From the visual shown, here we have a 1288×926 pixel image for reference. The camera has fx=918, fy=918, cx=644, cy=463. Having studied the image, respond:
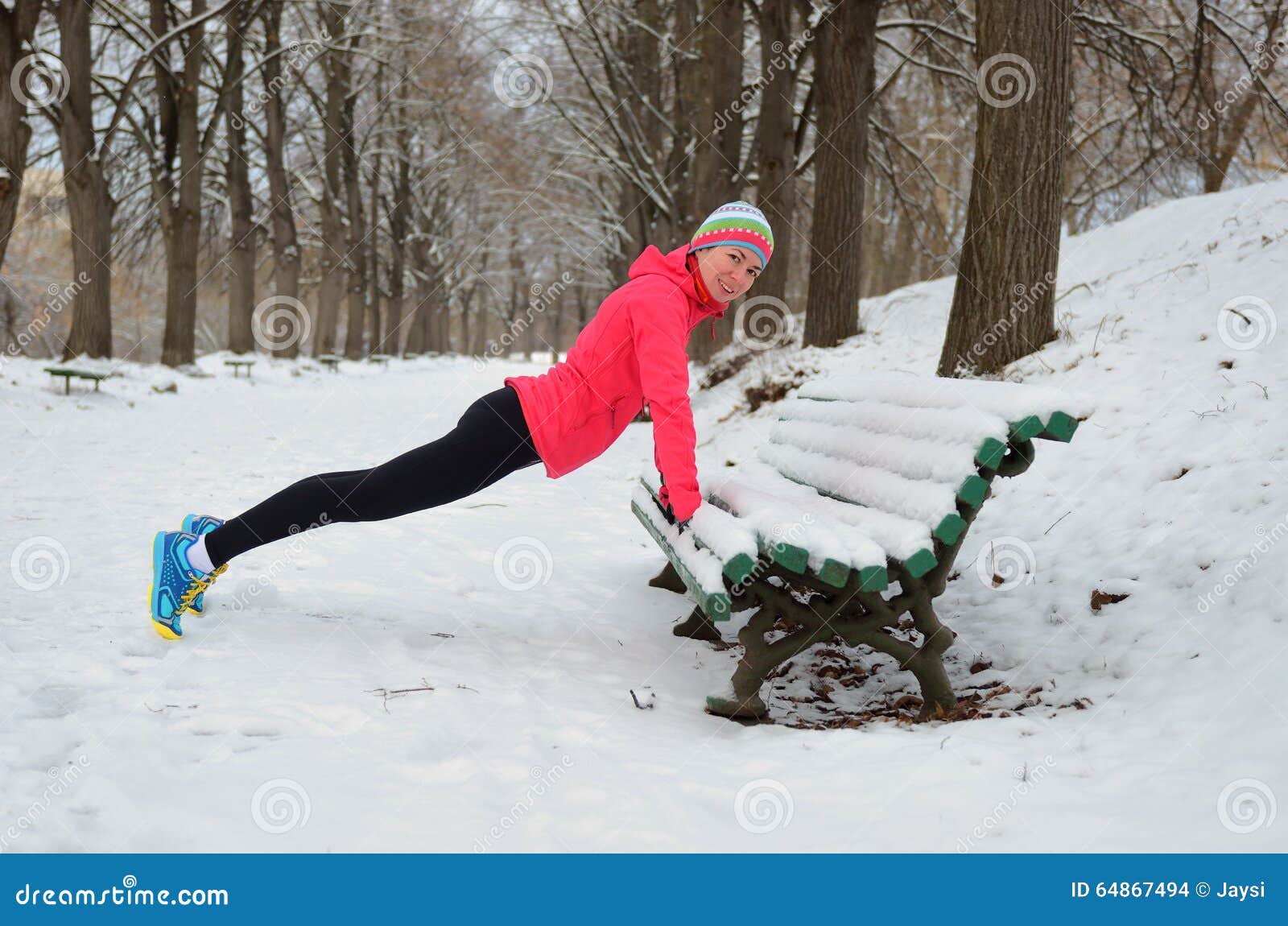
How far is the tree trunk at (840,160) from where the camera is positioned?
8.46 meters

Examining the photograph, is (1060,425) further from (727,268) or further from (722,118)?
(722,118)

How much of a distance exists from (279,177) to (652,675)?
17.8m

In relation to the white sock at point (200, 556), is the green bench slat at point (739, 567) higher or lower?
higher

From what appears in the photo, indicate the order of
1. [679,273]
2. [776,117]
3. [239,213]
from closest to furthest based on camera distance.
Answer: [679,273] < [776,117] < [239,213]

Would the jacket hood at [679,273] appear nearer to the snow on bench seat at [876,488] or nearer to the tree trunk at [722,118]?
the snow on bench seat at [876,488]

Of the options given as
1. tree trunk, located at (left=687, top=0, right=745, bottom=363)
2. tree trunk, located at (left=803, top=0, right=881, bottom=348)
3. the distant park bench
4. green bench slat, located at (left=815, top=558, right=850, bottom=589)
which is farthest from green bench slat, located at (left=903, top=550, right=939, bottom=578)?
the distant park bench

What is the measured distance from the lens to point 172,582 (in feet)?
9.80

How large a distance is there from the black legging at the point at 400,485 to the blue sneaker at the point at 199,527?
0.43 feet

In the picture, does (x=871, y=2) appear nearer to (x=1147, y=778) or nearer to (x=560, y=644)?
(x=560, y=644)

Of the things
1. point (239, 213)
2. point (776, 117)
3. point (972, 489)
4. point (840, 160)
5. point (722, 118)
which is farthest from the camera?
point (239, 213)

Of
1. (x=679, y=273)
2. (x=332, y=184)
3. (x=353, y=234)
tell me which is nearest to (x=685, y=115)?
(x=332, y=184)

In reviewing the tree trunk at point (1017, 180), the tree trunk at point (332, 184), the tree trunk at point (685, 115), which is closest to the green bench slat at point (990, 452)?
the tree trunk at point (1017, 180)

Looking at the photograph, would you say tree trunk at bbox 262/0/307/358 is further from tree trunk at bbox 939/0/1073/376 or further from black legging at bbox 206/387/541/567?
black legging at bbox 206/387/541/567

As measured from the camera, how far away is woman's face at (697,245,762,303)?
3082 mm
